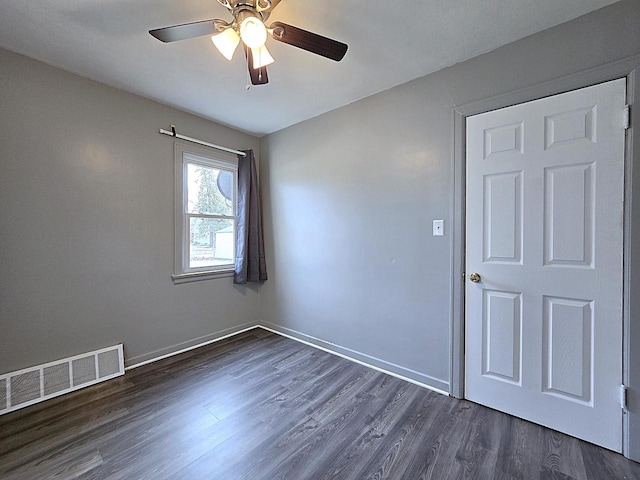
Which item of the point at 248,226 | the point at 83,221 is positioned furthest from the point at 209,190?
the point at 83,221

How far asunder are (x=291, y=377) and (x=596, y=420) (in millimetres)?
1957

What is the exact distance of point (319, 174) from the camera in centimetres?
283

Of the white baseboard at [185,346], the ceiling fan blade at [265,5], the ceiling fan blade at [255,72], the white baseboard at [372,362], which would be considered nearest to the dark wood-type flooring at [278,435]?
the white baseboard at [372,362]

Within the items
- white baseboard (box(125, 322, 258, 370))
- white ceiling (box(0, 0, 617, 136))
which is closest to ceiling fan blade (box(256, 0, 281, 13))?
white ceiling (box(0, 0, 617, 136))

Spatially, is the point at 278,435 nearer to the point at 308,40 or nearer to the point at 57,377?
the point at 57,377

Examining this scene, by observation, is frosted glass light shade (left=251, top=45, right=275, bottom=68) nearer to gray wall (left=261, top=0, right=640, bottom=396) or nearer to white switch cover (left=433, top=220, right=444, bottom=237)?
gray wall (left=261, top=0, right=640, bottom=396)

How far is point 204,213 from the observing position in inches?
118

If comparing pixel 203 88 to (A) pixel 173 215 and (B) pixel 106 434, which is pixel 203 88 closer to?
(A) pixel 173 215

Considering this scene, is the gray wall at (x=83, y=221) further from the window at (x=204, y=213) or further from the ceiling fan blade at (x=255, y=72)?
the ceiling fan blade at (x=255, y=72)

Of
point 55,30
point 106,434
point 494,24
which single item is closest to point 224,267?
point 106,434

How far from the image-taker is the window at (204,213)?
9.04 ft

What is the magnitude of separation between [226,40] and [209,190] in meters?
1.87

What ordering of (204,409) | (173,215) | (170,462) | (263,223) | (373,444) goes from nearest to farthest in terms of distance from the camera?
(170,462), (373,444), (204,409), (173,215), (263,223)

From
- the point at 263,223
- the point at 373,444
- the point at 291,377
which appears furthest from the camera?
the point at 263,223
